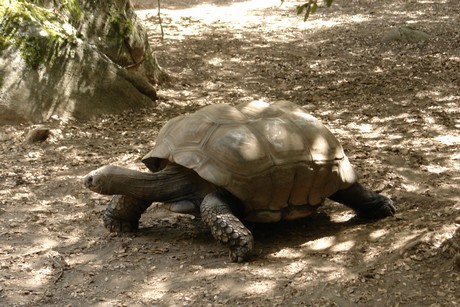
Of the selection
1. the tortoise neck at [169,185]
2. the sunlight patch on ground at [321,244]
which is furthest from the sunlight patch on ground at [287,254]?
the tortoise neck at [169,185]

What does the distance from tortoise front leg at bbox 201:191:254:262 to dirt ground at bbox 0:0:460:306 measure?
4.0 inches

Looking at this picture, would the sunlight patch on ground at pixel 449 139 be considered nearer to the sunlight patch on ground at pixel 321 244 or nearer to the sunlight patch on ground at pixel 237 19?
the sunlight patch on ground at pixel 321 244

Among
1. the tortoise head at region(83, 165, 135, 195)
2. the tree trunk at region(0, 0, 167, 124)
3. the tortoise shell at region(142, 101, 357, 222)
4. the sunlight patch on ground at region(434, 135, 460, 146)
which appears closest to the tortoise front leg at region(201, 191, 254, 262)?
the tortoise shell at region(142, 101, 357, 222)

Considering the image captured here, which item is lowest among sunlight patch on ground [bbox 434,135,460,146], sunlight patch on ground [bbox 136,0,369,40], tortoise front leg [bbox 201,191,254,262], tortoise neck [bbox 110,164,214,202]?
sunlight patch on ground [bbox 434,135,460,146]

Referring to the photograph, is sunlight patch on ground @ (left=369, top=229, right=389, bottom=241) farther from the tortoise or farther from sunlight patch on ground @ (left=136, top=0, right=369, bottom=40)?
sunlight patch on ground @ (left=136, top=0, right=369, bottom=40)

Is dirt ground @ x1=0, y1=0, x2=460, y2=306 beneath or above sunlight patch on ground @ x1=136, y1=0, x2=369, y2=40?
beneath

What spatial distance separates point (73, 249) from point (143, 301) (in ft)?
3.74

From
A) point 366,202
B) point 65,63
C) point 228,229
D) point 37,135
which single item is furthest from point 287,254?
point 65,63

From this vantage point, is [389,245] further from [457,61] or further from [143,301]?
[457,61]

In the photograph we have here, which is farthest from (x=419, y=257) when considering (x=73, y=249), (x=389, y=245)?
(x=73, y=249)

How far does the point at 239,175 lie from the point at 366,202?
4.07ft

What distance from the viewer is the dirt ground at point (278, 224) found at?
411 centimetres

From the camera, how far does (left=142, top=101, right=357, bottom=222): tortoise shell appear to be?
4.73m

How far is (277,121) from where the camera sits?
5070mm
